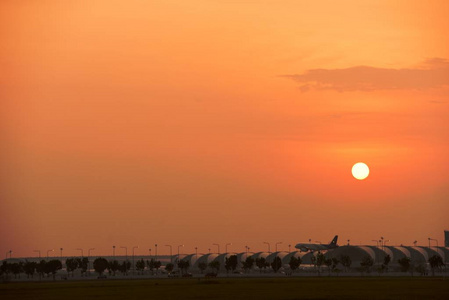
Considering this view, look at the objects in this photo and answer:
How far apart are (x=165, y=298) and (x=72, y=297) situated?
16134 millimetres

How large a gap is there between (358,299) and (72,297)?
42.0 metres

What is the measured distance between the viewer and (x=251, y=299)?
10475cm

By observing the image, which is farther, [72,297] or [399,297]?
[72,297]

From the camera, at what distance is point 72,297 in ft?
383

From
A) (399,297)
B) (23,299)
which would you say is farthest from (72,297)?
(399,297)

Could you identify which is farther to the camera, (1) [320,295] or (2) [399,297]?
(1) [320,295]

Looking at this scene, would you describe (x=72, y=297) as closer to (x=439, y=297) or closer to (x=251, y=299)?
(x=251, y=299)

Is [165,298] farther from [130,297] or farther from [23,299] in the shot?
[23,299]

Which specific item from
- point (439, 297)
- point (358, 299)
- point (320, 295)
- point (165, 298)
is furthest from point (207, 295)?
point (439, 297)

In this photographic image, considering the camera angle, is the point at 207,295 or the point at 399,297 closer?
the point at 399,297

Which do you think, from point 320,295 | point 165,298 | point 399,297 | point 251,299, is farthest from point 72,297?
point 399,297

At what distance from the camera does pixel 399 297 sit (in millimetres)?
107188

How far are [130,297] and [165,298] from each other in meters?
7.36

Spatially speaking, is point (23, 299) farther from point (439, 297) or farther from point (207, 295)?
point (439, 297)
